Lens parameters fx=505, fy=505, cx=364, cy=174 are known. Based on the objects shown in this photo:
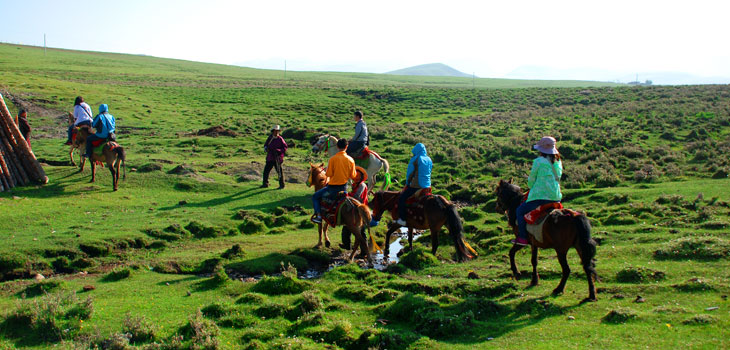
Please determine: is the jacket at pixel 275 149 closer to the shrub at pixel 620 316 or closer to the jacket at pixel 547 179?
the jacket at pixel 547 179

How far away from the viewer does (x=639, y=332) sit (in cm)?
745

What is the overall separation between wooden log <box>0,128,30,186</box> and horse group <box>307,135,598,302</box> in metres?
11.1

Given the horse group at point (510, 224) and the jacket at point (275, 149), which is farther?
the jacket at point (275, 149)

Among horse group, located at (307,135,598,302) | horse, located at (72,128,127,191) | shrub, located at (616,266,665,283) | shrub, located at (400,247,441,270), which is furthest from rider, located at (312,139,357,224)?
horse, located at (72,128,127,191)

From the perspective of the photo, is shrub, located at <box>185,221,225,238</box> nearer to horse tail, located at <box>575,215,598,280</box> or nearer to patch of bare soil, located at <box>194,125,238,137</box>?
horse tail, located at <box>575,215,598,280</box>

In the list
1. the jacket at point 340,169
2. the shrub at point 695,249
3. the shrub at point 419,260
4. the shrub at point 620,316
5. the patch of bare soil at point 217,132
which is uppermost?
the jacket at point 340,169

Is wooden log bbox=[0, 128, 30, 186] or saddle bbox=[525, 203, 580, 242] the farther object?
wooden log bbox=[0, 128, 30, 186]

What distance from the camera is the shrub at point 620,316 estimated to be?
7884 millimetres

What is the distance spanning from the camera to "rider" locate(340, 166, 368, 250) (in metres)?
13.5

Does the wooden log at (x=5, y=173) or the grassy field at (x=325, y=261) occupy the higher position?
the wooden log at (x=5, y=173)

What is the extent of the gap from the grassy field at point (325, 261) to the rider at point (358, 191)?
0.77 meters

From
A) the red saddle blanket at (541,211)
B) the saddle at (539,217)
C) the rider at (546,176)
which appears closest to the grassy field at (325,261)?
the saddle at (539,217)

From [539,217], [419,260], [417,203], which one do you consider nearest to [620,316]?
[539,217]

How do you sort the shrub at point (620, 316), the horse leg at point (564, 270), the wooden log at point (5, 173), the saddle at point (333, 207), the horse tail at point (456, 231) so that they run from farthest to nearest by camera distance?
the wooden log at point (5, 173) < the saddle at point (333, 207) < the horse tail at point (456, 231) < the horse leg at point (564, 270) < the shrub at point (620, 316)
